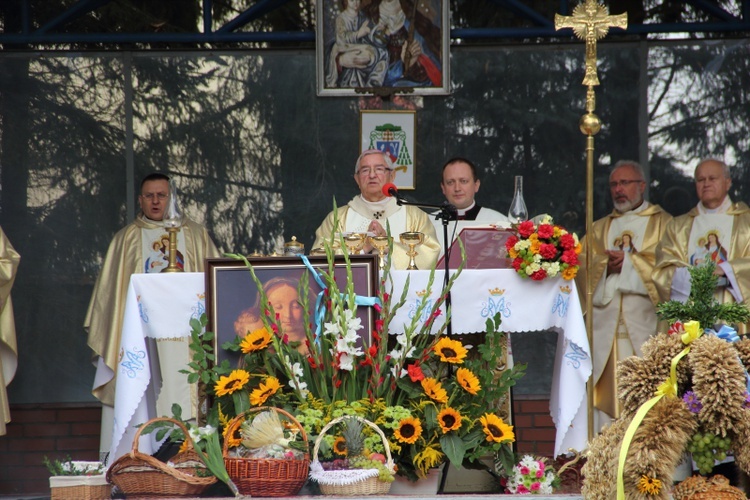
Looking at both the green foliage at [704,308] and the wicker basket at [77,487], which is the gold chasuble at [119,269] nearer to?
the wicker basket at [77,487]

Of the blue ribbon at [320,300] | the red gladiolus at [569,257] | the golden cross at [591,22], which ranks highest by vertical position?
the golden cross at [591,22]

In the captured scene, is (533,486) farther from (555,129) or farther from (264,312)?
(555,129)

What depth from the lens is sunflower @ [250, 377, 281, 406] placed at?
17.2 feet

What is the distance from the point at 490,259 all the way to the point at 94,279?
12.7ft

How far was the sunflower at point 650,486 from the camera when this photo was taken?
319 centimetres

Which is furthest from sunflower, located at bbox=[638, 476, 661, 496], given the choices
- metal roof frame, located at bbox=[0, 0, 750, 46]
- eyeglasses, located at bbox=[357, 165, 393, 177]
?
metal roof frame, located at bbox=[0, 0, 750, 46]

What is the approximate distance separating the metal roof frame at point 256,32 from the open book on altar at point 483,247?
119 inches

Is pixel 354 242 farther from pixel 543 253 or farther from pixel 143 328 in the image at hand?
pixel 143 328

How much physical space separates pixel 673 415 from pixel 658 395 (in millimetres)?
67

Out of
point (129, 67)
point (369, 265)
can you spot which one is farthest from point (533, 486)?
point (129, 67)

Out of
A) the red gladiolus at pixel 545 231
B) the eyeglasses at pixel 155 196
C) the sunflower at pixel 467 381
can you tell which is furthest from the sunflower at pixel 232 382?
the eyeglasses at pixel 155 196

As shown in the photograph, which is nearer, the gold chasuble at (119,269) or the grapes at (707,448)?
the grapes at (707,448)

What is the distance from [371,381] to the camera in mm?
5344

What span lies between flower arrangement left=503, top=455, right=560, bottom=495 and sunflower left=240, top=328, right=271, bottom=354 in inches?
50.5
